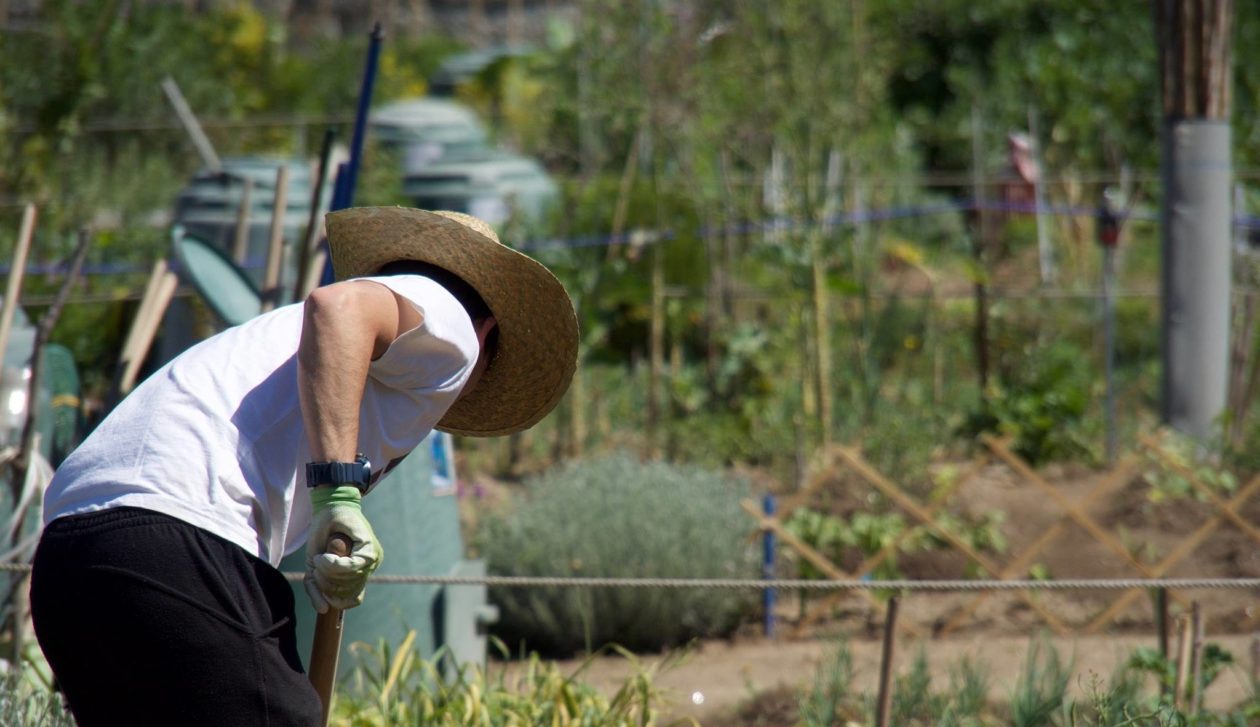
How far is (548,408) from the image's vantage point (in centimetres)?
253

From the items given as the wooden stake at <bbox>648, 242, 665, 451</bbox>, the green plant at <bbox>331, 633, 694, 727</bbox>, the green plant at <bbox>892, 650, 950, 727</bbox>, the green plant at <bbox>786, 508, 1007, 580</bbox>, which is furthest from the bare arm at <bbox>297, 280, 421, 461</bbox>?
the wooden stake at <bbox>648, 242, 665, 451</bbox>

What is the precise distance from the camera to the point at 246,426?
1.94 meters

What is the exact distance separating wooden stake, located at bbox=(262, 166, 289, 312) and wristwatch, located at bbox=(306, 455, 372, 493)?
6.81ft

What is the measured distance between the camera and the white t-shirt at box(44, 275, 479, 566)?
1887mm

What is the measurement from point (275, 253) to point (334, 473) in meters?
2.42

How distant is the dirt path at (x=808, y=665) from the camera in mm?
3979

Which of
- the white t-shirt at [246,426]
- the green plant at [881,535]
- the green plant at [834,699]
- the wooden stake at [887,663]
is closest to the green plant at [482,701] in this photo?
the green plant at [834,699]

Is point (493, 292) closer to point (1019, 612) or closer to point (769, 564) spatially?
point (769, 564)

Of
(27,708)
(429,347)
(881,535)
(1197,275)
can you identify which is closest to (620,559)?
(881,535)

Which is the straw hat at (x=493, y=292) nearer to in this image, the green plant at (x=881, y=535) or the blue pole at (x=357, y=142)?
the blue pole at (x=357, y=142)

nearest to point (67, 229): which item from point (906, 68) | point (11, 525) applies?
point (11, 525)

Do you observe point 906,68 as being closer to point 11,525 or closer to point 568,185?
point 568,185

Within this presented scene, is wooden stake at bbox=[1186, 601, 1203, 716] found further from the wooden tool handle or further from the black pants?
the black pants

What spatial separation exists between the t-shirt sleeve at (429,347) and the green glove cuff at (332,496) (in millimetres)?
199
